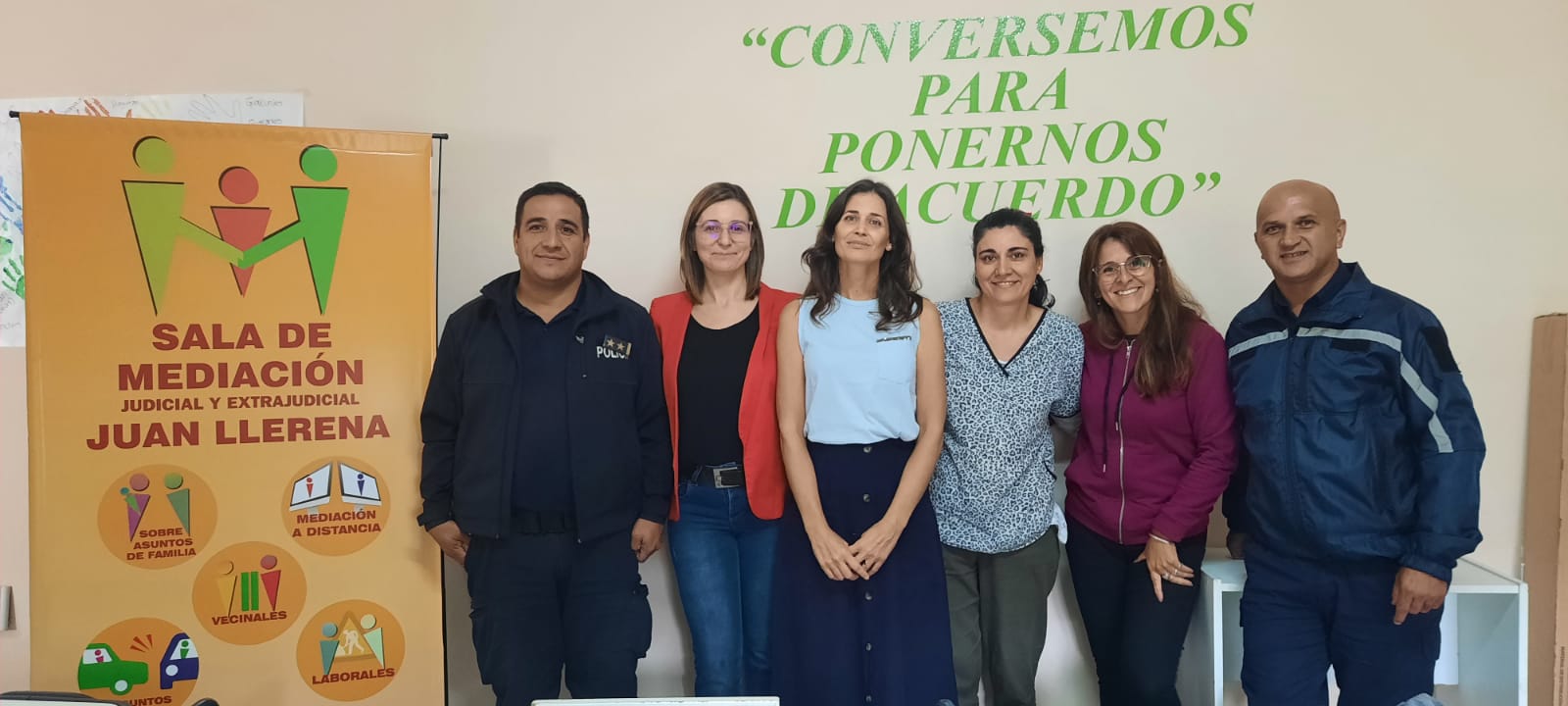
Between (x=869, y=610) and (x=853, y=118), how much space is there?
157 cm

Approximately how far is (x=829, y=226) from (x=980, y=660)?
4.18 feet

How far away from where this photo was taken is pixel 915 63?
105 inches

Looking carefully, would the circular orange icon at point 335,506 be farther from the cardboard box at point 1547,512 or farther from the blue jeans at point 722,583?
the cardboard box at point 1547,512

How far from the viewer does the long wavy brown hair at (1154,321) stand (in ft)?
6.80

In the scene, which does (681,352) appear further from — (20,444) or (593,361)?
(20,444)

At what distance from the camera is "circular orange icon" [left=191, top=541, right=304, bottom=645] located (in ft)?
7.44

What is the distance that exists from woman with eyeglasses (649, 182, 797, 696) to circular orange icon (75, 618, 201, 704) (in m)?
1.40

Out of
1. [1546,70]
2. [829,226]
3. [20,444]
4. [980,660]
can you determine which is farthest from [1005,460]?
[20,444]

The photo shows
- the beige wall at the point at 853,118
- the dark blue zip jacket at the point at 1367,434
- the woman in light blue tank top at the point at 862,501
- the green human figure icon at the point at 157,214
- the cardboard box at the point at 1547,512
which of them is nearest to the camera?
the dark blue zip jacket at the point at 1367,434

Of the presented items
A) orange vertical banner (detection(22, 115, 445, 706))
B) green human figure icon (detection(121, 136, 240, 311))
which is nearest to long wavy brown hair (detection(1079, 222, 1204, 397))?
orange vertical banner (detection(22, 115, 445, 706))

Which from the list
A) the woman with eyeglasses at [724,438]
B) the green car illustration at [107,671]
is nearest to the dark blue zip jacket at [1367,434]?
the woman with eyeglasses at [724,438]

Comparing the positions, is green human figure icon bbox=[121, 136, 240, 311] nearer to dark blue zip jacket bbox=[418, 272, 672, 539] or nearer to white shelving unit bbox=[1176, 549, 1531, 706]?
dark blue zip jacket bbox=[418, 272, 672, 539]

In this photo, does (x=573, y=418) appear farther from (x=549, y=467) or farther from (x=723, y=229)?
(x=723, y=229)

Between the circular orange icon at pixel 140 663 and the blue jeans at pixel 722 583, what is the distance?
55.5 inches
